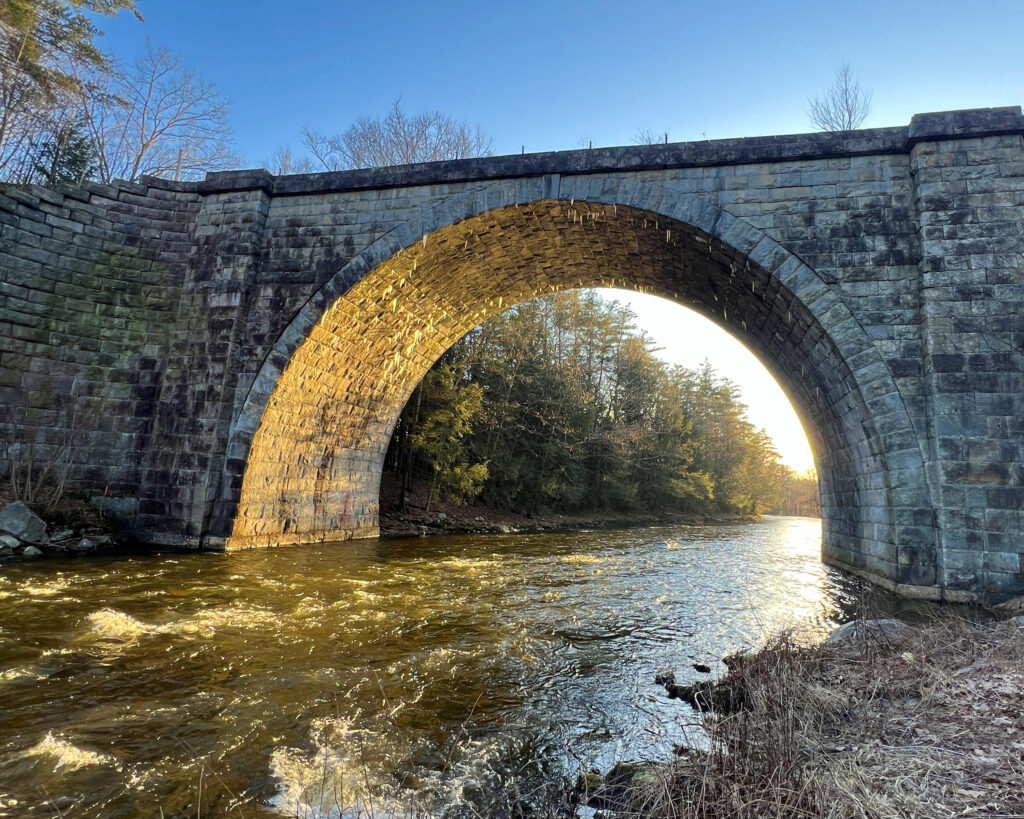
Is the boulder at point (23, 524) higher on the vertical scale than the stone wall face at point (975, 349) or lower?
lower

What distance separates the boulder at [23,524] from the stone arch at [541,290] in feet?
8.28

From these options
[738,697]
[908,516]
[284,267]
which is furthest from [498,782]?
[284,267]

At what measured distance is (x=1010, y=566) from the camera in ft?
23.2

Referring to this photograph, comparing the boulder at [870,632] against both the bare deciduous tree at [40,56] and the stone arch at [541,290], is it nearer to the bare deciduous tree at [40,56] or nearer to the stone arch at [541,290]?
the stone arch at [541,290]

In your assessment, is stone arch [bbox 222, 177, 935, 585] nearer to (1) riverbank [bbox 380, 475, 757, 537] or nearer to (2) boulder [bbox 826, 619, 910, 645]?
(1) riverbank [bbox 380, 475, 757, 537]

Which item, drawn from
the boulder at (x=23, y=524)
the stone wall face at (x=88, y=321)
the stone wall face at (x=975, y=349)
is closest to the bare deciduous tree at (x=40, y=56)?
the stone wall face at (x=88, y=321)

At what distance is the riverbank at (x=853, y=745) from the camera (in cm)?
192

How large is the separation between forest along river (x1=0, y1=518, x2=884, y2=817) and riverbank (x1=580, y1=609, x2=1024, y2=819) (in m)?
0.57

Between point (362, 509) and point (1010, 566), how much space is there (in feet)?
41.3

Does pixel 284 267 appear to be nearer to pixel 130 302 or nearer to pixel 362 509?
pixel 130 302

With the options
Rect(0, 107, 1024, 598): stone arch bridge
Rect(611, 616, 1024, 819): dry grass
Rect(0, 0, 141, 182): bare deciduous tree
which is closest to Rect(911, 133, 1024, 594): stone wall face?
Rect(0, 107, 1024, 598): stone arch bridge

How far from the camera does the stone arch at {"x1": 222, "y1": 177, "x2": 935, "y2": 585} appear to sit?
323 inches

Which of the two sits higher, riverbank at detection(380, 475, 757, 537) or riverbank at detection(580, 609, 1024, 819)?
riverbank at detection(580, 609, 1024, 819)

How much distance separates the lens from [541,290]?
1453cm
